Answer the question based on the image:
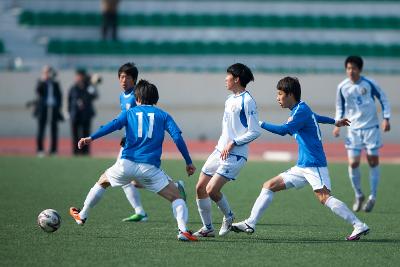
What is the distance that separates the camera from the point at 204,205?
1023cm

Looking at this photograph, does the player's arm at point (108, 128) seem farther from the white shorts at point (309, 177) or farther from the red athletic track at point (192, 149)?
the red athletic track at point (192, 149)

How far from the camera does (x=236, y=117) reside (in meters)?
9.95

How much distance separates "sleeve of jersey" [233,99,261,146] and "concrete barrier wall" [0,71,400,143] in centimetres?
1946

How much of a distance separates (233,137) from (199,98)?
1996cm

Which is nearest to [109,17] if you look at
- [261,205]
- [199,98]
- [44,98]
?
[199,98]

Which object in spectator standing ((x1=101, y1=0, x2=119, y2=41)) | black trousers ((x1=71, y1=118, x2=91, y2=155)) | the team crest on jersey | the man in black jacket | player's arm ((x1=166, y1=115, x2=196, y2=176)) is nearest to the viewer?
player's arm ((x1=166, y1=115, x2=196, y2=176))

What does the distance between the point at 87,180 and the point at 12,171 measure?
87.4 inches

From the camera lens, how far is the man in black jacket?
2348 cm

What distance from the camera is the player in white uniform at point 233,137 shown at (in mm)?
9867

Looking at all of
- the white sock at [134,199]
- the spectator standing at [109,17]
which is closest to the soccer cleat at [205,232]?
the white sock at [134,199]

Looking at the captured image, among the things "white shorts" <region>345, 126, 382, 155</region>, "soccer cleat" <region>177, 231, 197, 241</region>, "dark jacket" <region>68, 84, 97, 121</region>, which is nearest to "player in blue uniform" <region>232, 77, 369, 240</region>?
"soccer cleat" <region>177, 231, 197, 241</region>

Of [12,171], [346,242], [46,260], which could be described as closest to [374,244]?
[346,242]

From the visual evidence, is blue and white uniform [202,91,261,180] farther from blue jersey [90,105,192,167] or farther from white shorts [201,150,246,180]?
blue jersey [90,105,192,167]

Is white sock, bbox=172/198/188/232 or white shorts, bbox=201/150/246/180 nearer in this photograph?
white sock, bbox=172/198/188/232
